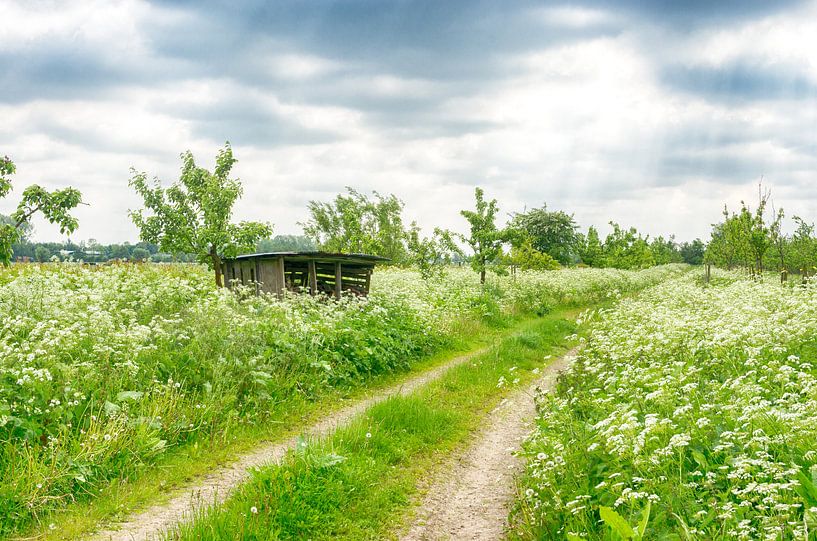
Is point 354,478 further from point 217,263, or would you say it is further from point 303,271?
point 217,263

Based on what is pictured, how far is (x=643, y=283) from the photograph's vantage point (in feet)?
130

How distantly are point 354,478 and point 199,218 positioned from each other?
15.0 meters

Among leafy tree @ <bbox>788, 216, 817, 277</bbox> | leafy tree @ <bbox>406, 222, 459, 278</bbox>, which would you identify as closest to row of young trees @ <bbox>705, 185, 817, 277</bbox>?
leafy tree @ <bbox>788, 216, 817, 277</bbox>

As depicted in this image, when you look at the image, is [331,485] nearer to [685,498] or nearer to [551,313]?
[685,498]

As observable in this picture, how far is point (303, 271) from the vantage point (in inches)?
791

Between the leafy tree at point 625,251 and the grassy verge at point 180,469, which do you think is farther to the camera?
the leafy tree at point 625,251

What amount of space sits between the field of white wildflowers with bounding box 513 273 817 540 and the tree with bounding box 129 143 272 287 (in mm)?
13366

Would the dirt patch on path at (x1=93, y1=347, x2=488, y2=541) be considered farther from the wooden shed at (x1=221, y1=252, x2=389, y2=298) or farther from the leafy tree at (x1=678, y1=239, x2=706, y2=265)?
the leafy tree at (x1=678, y1=239, x2=706, y2=265)

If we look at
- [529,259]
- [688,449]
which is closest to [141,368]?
[688,449]

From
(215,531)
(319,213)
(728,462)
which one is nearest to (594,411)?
(728,462)

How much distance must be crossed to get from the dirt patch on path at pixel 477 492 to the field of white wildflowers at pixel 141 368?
3.42 m

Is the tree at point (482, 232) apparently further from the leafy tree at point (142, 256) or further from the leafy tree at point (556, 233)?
the leafy tree at point (556, 233)

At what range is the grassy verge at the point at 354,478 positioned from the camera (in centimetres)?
542

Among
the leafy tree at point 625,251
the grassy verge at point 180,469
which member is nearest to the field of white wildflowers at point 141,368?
the grassy verge at point 180,469
